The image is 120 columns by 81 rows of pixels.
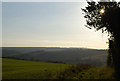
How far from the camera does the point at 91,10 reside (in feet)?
61.0

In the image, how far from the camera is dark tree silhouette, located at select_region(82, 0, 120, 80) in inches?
508

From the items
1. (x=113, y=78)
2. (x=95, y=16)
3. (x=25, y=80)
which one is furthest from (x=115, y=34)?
(x=25, y=80)

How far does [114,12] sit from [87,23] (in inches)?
213

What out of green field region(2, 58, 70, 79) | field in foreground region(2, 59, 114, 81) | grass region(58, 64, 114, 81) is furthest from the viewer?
green field region(2, 58, 70, 79)

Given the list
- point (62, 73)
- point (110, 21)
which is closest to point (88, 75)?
point (62, 73)

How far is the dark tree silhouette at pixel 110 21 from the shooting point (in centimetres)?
1289

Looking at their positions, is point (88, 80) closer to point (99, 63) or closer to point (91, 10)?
point (91, 10)

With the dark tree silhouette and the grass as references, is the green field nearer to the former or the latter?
the grass

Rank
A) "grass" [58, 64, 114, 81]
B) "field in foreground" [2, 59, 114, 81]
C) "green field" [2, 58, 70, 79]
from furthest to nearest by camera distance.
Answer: "green field" [2, 58, 70, 79]
"field in foreground" [2, 59, 114, 81]
"grass" [58, 64, 114, 81]

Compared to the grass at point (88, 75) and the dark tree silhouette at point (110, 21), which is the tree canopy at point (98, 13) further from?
the grass at point (88, 75)

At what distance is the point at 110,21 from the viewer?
14.0 meters

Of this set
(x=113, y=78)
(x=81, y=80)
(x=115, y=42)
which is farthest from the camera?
(x=115, y=42)

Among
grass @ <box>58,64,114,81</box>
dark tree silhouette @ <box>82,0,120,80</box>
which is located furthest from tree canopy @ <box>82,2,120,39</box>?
grass @ <box>58,64,114,81</box>

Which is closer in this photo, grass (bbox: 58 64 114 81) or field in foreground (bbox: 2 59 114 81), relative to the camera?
grass (bbox: 58 64 114 81)
